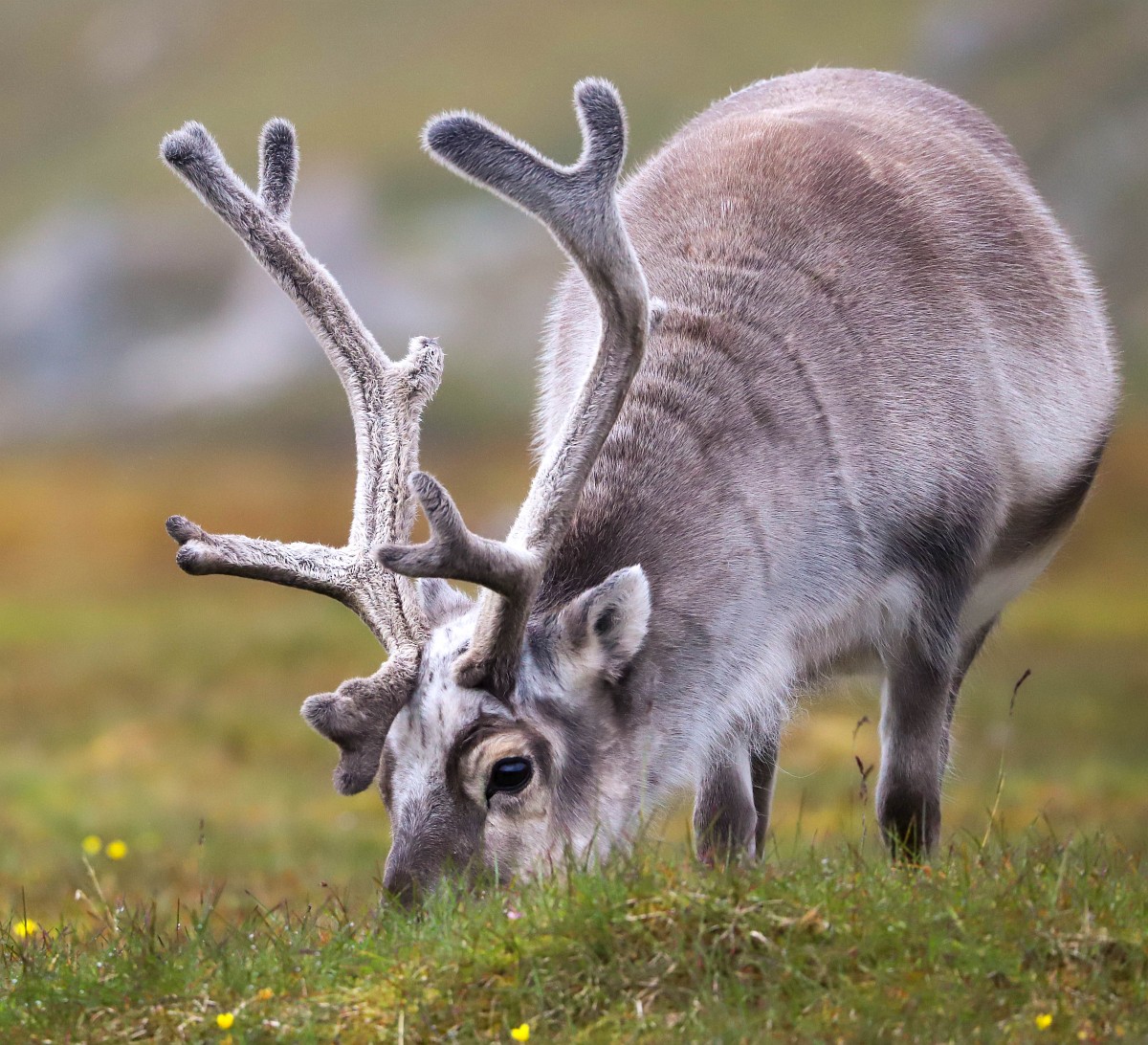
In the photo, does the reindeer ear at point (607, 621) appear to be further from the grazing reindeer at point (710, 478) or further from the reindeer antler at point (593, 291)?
the reindeer antler at point (593, 291)

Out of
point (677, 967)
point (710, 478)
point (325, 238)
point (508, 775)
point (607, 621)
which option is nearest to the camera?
point (677, 967)

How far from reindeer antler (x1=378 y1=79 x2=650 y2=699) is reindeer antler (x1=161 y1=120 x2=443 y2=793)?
30 centimetres

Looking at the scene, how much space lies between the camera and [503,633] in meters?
4.47

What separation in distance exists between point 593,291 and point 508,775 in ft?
4.48

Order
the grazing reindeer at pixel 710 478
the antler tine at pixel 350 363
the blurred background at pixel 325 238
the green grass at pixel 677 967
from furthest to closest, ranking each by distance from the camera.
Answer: the blurred background at pixel 325 238, the antler tine at pixel 350 363, the grazing reindeer at pixel 710 478, the green grass at pixel 677 967

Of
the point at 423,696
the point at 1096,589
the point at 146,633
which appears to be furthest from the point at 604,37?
the point at 423,696

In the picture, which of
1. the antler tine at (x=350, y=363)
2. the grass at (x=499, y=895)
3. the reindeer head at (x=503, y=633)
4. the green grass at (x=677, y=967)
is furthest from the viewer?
the antler tine at (x=350, y=363)

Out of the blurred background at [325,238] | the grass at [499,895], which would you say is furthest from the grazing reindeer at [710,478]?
the blurred background at [325,238]

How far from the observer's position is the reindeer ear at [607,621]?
15.0ft

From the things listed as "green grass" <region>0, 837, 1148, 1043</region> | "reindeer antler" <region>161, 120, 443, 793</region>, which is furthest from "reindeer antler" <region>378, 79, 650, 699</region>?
"green grass" <region>0, 837, 1148, 1043</region>

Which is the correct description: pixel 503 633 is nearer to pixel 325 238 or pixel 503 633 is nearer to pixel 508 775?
pixel 508 775

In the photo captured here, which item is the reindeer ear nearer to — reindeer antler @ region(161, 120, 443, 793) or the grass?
reindeer antler @ region(161, 120, 443, 793)

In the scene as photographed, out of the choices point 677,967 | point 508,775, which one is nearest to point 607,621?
point 508,775

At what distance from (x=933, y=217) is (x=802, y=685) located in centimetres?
171
